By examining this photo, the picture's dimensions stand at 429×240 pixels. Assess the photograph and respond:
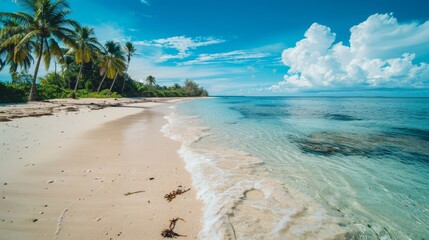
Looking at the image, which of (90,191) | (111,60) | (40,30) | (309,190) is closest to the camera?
(90,191)

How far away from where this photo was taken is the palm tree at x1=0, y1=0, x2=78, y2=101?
18.9m

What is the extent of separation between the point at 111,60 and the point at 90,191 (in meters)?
39.7

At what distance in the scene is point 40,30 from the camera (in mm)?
19625

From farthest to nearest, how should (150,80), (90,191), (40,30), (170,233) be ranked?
(150,80)
(40,30)
(90,191)
(170,233)

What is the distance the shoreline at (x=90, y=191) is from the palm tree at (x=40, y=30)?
59.8ft

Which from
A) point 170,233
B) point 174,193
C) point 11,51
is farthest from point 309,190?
point 11,51

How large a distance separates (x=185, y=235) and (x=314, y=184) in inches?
127

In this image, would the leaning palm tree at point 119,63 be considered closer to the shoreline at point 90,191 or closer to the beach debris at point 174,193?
the shoreline at point 90,191

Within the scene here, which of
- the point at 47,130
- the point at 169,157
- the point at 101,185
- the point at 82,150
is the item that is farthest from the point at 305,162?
the point at 47,130

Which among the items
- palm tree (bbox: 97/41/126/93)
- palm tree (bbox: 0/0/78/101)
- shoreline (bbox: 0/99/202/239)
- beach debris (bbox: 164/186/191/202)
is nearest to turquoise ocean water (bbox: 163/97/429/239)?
beach debris (bbox: 164/186/191/202)

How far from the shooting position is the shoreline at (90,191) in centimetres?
280

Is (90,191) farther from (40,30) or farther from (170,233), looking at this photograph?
(40,30)

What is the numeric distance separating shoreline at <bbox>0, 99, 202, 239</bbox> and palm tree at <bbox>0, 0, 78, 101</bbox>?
18240 mm

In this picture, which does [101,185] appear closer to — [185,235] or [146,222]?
[146,222]
